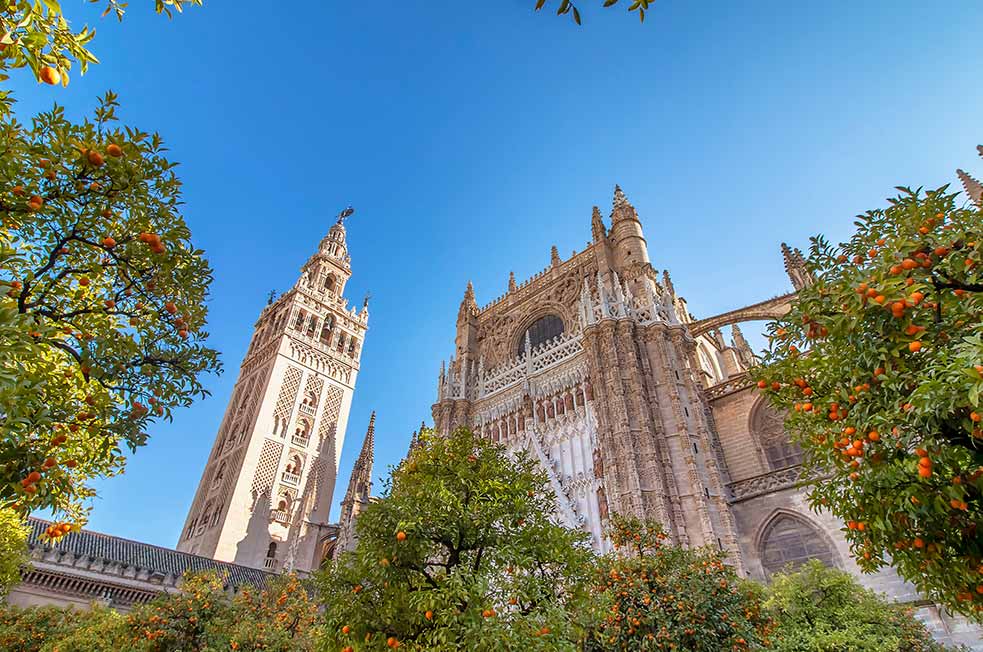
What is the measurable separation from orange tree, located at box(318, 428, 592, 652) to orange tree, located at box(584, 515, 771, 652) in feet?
5.78

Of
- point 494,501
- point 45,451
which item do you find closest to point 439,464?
point 494,501

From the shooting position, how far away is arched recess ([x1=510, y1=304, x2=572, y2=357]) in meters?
27.8

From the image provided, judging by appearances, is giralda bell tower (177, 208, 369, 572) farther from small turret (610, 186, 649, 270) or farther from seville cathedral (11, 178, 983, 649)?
small turret (610, 186, 649, 270)

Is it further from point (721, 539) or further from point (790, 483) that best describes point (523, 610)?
point (790, 483)

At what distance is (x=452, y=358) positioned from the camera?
29.9m

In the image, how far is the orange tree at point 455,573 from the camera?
645 cm

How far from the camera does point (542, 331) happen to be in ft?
93.9

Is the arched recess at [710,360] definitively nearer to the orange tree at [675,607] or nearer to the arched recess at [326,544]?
the orange tree at [675,607]

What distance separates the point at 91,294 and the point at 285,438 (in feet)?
104

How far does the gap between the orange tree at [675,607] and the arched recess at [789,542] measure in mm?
5673

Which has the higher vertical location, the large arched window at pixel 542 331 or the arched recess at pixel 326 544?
the large arched window at pixel 542 331

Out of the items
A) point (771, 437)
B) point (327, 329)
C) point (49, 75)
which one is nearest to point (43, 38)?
point (49, 75)

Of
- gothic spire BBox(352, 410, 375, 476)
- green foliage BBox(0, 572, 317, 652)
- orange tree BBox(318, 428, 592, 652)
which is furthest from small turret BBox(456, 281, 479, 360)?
orange tree BBox(318, 428, 592, 652)

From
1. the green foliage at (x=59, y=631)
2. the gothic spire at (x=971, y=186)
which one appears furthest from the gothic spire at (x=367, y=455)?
the gothic spire at (x=971, y=186)
